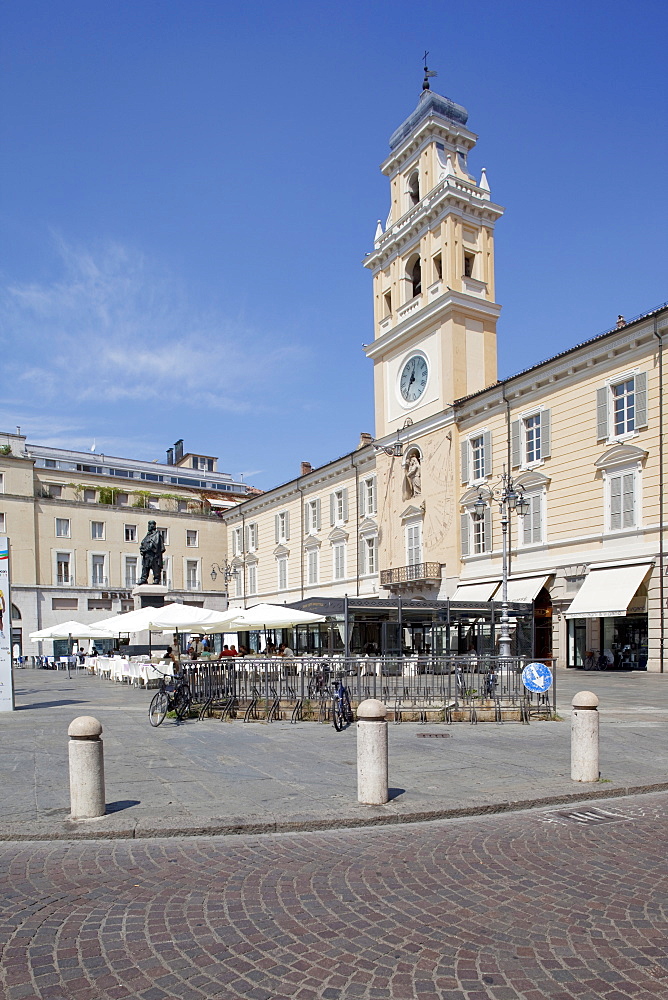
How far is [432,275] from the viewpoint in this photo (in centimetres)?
4047

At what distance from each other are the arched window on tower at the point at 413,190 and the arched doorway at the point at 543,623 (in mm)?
24221

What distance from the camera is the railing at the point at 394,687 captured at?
49.9 feet

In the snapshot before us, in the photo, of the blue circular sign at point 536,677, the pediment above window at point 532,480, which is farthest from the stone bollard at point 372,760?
the pediment above window at point 532,480

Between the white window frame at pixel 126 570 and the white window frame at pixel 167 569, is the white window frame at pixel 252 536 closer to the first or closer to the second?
the white window frame at pixel 167 569

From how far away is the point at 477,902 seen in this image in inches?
209

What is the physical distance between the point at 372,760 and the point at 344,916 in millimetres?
3046

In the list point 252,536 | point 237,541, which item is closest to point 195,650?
point 252,536

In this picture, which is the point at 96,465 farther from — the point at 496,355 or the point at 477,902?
the point at 477,902

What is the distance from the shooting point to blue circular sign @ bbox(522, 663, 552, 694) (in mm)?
14203

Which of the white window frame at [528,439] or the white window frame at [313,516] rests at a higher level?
the white window frame at [528,439]

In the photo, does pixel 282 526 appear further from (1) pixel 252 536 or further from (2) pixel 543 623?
(2) pixel 543 623

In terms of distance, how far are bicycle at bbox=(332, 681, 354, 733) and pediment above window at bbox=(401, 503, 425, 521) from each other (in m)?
26.1

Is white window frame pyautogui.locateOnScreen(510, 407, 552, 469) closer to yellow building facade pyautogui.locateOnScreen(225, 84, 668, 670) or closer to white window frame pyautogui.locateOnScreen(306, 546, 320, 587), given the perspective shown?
yellow building facade pyautogui.locateOnScreen(225, 84, 668, 670)

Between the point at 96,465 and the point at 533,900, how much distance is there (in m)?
72.3
